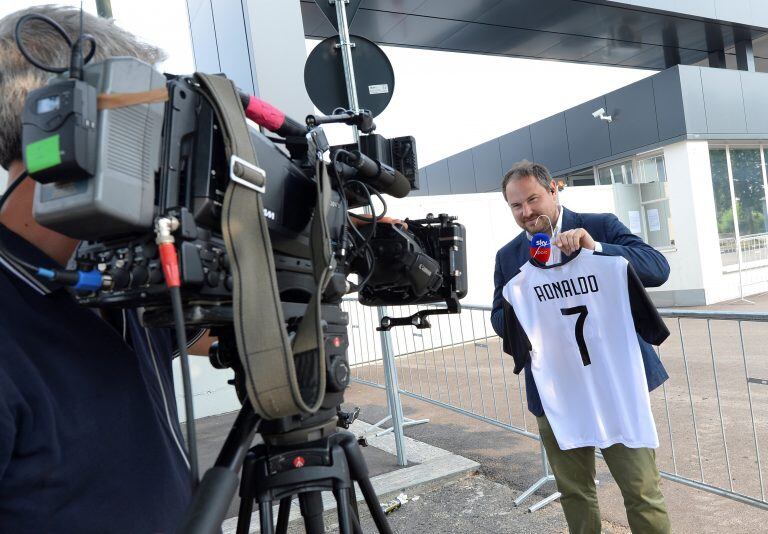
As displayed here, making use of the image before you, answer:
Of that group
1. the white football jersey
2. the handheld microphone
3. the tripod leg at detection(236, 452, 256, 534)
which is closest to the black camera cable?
the tripod leg at detection(236, 452, 256, 534)

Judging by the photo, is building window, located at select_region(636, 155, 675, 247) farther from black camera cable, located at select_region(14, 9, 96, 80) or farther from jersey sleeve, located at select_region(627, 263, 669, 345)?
black camera cable, located at select_region(14, 9, 96, 80)

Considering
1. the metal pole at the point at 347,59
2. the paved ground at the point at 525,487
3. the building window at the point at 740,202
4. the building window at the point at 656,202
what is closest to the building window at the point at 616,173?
the building window at the point at 656,202

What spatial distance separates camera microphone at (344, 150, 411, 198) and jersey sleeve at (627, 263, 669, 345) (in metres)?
1.42

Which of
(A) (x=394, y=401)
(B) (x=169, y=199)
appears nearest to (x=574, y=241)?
(B) (x=169, y=199)

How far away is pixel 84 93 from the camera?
2.35 feet

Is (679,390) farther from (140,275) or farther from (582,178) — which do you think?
(582,178)

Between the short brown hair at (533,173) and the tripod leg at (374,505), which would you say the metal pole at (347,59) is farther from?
the tripod leg at (374,505)

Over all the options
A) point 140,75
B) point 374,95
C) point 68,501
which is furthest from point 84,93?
point 374,95

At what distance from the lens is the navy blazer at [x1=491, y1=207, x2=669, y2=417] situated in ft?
8.20

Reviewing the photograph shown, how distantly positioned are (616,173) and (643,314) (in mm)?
13016

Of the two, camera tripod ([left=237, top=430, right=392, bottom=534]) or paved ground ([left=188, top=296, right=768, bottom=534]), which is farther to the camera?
paved ground ([left=188, top=296, right=768, bottom=534])

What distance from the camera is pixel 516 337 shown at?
9.16ft

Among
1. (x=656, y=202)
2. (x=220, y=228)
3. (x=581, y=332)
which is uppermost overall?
(x=656, y=202)

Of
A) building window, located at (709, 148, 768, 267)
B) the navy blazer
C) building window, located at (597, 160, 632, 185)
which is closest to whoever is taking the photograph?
the navy blazer
